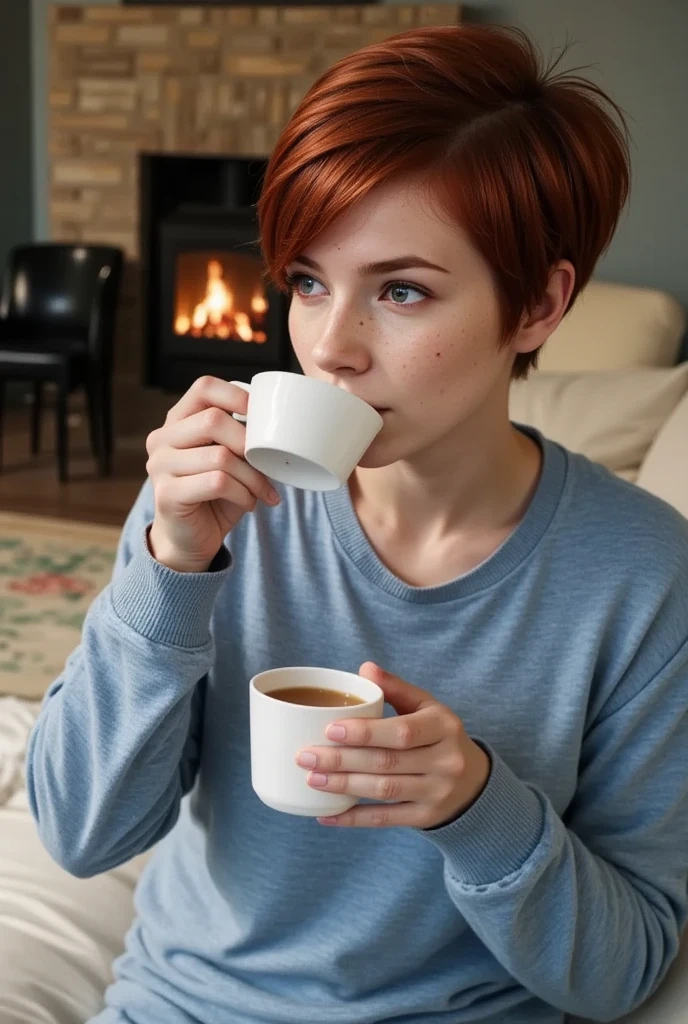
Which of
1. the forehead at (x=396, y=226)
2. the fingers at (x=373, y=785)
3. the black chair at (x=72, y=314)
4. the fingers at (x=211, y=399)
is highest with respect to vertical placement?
the forehead at (x=396, y=226)

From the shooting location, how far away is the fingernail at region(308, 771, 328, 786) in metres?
0.79

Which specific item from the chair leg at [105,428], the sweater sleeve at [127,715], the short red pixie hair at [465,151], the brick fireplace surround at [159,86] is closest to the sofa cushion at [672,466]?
the short red pixie hair at [465,151]

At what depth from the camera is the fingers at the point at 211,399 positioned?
2.94 feet

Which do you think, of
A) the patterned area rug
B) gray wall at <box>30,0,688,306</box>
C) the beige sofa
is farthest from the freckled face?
gray wall at <box>30,0,688,306</box>

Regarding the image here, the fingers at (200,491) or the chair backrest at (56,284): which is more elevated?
the fingers at (200,491)

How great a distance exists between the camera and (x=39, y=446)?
5723 mm

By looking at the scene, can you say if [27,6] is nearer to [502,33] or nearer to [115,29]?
[115,29]

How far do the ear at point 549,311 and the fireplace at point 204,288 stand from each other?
14.1ft

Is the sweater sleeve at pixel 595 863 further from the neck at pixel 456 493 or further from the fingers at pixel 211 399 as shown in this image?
the fingers at pixel 211 399

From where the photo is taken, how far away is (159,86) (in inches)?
215

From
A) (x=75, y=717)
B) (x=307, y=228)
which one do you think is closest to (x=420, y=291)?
(x=307, y=228)

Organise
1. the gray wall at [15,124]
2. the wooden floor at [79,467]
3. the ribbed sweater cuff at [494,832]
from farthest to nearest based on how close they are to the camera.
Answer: the gray wall at [15,124]
the wooden floor at [79,467]
the ribbed sweater cuff at [494,832]

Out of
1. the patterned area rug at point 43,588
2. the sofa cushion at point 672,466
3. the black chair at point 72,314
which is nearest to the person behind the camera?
the sofa cushion at point 672,466

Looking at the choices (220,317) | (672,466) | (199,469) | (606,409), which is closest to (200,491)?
(199,469)
